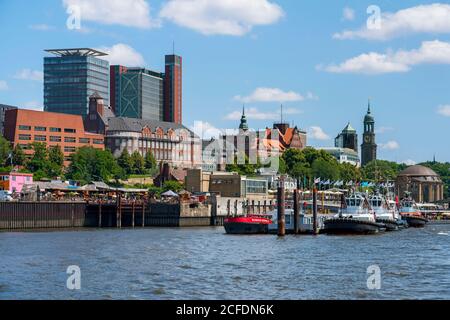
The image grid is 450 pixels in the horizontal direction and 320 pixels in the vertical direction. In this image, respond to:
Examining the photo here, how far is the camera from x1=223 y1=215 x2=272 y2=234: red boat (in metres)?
114

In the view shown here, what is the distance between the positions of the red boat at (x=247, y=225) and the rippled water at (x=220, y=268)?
19.3 meters

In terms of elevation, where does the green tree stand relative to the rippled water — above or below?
above

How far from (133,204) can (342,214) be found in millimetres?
40770

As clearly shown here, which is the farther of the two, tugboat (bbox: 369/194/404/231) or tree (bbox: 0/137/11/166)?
tree (bbox: 0/137/11/166)

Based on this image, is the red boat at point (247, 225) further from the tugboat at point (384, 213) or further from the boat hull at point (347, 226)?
the tugboat at point (384, 213)

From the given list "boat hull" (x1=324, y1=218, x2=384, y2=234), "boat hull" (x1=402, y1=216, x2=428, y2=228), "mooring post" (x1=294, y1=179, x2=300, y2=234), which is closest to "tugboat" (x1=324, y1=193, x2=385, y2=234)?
"boat hull" (x1=324, y1=218, x2=384, y2=234)

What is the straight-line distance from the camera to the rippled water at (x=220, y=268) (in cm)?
4919

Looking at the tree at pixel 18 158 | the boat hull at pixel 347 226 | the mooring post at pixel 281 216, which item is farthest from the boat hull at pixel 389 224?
the tree at pixel 18 158

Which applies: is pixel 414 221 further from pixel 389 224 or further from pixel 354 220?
pixel 354 220

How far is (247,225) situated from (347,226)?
45.3 feet

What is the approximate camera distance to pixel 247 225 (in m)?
114

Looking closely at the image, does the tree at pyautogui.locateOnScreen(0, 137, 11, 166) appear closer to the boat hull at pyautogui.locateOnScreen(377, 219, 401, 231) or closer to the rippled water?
the boat hull at pyautogui.locateOnScreen(377, 219, 401, 231)

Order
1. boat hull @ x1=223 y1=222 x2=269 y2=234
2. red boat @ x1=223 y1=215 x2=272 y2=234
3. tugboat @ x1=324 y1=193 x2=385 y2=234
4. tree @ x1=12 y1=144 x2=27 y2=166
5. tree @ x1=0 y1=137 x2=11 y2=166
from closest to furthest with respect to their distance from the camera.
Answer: tugboat @ x1=324 y1=193 x2=385 y2=234
boat hull @ x1=223 y1=222 x2=269 y2=234
red boat @ x1=223 y1=215 x2=272 y2=234
tree @ x1=0 y1=137 x2=11 y2=166
tree @ x1=12 y1=144 x2=27 y2=166

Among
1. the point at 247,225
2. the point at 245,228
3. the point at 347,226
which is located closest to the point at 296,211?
the point at 347,226
